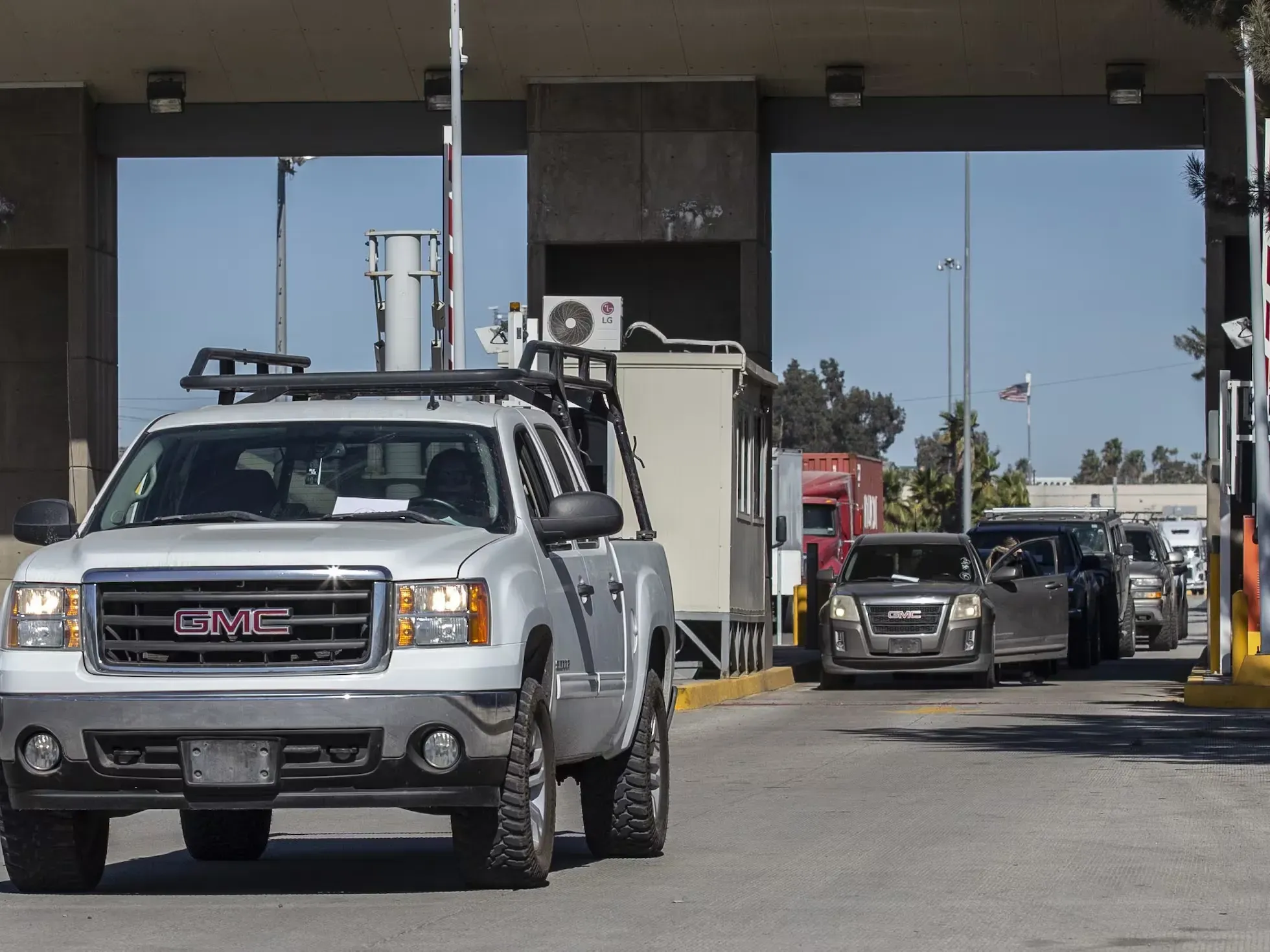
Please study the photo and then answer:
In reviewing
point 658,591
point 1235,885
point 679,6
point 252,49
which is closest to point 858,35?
point 679,6

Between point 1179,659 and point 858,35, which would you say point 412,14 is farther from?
point 1179,659

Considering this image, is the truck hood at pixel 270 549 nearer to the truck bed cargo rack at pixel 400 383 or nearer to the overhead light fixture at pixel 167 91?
the truck bed cargo rack at pixel 400 383

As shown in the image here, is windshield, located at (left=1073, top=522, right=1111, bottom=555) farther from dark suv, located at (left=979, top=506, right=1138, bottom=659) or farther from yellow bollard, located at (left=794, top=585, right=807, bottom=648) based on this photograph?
yellow bollard, located at (left=794, top=585, right=807, bottom=648)

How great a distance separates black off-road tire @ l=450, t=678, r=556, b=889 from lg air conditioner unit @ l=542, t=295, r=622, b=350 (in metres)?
13.1

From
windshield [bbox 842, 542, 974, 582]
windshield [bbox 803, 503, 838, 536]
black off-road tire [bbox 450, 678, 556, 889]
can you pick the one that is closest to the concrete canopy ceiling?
windshield [bbox 842, 542, 974, 582]

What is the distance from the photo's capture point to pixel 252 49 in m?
25.6

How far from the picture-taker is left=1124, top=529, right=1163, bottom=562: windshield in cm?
3791

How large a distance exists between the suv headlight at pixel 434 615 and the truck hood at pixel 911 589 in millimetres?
17467

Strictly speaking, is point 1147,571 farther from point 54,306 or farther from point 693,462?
point 54,306

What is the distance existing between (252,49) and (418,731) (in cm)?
1901

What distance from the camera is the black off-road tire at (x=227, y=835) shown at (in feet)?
32.3

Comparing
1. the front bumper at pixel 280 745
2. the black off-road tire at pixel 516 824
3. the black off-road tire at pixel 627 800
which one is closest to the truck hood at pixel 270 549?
the front bumper at pixel 280 745

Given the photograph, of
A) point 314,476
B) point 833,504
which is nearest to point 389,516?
point 314,476

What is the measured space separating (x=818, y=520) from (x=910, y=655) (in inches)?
967
